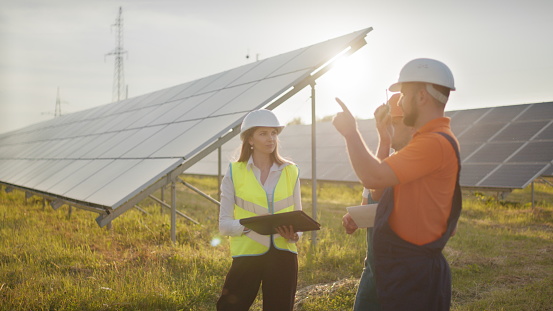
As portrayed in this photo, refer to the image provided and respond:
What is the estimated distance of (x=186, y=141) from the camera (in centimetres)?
689

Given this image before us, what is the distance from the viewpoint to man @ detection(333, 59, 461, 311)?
1.98 metres

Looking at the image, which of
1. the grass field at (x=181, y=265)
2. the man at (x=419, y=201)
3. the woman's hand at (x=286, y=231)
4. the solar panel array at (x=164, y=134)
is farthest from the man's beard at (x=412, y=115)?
the solar panel array at (x=164, y=134)

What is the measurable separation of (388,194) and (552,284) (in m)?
4.69

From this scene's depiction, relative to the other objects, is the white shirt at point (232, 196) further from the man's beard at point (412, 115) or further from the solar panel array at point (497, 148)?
the solar panel array at point (497, 148)

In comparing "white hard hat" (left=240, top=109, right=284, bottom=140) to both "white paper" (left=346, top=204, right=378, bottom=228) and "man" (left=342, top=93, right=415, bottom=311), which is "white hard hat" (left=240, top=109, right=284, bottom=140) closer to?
"man" (left=342, top=93, right=415, bottom=311)

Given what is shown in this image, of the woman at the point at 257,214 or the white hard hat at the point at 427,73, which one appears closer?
the white hard hat at the point at 427,73

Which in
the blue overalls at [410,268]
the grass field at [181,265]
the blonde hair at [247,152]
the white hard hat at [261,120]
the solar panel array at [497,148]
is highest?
the solar panel array at [497,148]

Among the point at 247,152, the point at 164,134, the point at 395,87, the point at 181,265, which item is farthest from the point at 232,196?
the point at 164,134

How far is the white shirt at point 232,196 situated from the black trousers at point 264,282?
0.21 meters

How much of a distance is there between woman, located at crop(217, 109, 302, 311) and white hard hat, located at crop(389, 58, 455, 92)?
1.34 m

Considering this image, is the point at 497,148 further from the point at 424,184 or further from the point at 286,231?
the point at 424,184

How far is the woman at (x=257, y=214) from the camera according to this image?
310cm

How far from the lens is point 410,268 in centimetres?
210

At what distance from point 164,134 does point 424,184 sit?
6855mm
